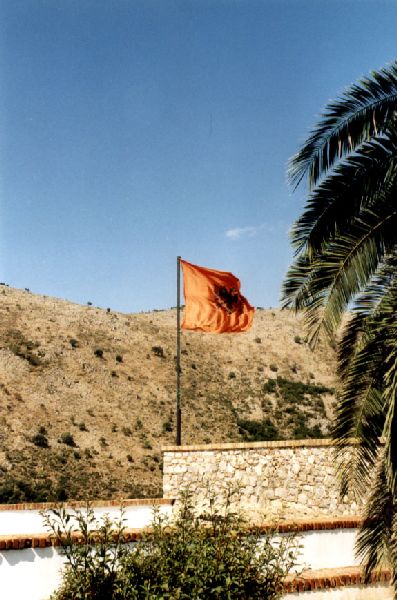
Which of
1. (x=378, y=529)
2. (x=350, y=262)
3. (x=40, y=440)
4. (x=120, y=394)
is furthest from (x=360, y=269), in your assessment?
(x=120, y=394)

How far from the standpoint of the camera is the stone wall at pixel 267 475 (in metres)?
13.7

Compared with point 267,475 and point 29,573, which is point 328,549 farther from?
point 267,475

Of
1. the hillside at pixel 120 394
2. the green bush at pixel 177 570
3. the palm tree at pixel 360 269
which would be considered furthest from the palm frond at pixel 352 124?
the hillside at pixel 120 394

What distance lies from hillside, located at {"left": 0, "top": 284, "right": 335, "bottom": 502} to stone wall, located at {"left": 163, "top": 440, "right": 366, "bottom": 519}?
1830 cm

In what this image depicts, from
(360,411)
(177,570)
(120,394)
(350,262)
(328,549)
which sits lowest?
(328,549)

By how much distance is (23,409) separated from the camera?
137 feet

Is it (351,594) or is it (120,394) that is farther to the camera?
(120,394)

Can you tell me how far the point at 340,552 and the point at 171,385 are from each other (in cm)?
4278

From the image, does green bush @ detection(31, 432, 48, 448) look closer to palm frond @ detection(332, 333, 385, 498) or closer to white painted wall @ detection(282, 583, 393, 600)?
white painted wall @ detection(282, 583, 393, 600)

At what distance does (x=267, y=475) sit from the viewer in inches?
561

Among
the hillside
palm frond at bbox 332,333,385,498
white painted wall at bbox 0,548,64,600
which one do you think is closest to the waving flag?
palm frond at bbox 332,333,385,498

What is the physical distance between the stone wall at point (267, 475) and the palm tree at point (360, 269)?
5278 mm

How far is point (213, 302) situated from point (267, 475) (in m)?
4.14

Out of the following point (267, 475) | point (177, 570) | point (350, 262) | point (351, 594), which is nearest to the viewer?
point (177, 570)
